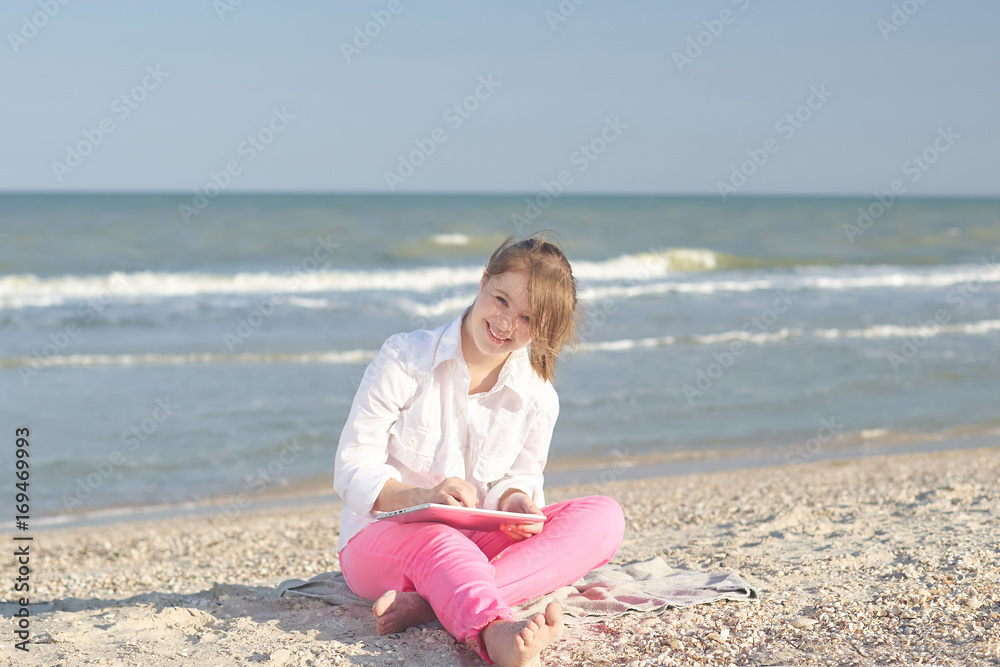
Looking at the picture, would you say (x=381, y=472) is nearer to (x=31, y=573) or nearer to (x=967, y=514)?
(x=31, y=573)

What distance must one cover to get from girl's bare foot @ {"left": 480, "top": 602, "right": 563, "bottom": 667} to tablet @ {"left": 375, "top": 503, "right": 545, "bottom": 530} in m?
0.42

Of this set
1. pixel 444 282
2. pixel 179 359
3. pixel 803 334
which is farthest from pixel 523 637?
pixel 444 282

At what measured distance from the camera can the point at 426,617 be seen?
127 inches

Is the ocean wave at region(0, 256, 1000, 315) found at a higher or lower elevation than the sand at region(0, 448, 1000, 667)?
higher

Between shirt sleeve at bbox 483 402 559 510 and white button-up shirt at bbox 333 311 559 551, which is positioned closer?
white button-up shirt at bbox 333 311 559 551

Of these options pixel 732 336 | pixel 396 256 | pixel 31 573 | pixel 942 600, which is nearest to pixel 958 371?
pixel 732 336

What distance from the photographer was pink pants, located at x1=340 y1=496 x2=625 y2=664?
293cm

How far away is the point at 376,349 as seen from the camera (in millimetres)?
11836

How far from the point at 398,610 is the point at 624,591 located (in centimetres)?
93

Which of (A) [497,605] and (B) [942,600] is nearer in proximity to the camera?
(A) [497,605]

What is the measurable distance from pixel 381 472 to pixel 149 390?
687 cm

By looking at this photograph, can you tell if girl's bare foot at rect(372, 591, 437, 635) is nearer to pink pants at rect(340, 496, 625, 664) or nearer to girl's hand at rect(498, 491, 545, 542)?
pink pants at rect(340, 496, 625, 664)

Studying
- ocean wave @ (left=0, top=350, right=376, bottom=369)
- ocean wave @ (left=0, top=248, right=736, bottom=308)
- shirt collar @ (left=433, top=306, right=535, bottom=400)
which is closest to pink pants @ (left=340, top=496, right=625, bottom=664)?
shirt collar @ (left=433, top=306, right=535, bottom=400)

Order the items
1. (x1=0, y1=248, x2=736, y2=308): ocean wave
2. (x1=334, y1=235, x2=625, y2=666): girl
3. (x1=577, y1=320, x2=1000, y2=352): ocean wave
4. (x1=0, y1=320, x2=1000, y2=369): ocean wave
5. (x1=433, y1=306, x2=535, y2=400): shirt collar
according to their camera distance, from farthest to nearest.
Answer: (x1=0, y1=248, x2=736, y2=308): ocean wave < (x1=577, y1=320, x2=1000, y2=352): ocean wave < (x1=0, y1=320, x2=1000, y2=369): ocean wave < (x1=433, y1=306, x2=535, y2=400): shirt collar < (x1=334, y1=235, x2=625, y2=666): girl
